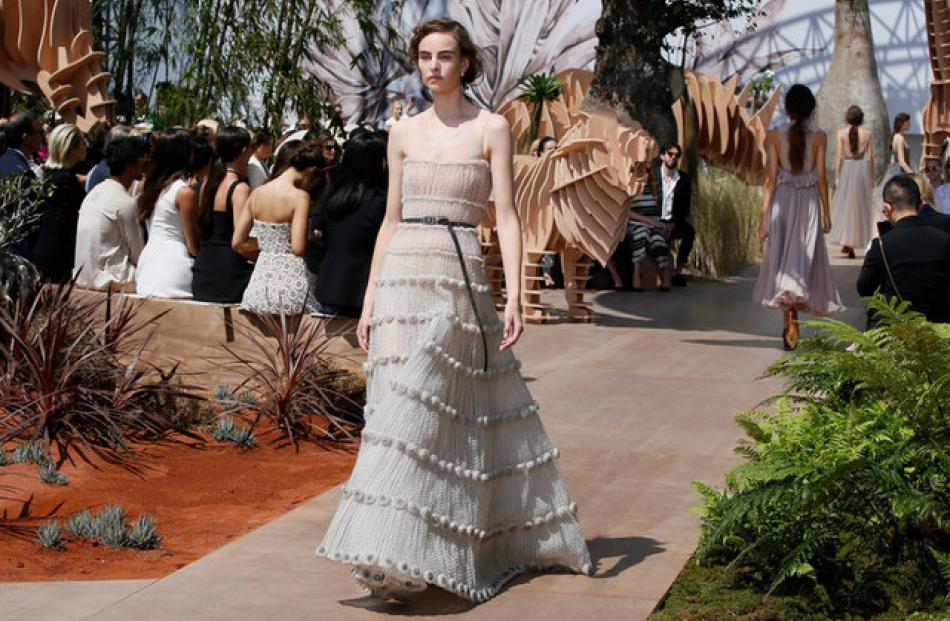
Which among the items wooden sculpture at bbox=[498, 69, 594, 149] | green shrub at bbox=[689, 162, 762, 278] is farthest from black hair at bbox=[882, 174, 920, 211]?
wooden sculpture at bbox=[498, 69, 594, 149]

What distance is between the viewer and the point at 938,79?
1559 centimetres

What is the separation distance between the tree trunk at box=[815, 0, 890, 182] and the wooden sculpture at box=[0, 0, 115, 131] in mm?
14682

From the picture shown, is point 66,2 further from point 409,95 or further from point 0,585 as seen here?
point 409,95

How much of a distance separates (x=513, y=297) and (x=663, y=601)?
1.25 m

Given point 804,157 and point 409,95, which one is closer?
point 804,157

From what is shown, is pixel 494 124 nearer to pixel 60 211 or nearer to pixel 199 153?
pixel 199 153

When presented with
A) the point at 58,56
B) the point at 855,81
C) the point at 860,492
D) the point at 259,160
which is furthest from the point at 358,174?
the point at 855,81

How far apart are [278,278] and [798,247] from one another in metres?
4.34

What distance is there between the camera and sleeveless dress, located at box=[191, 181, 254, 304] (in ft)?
31.5

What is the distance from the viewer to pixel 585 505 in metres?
6.69

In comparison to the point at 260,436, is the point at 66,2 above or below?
above

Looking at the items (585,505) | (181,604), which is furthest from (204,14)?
(181,604)

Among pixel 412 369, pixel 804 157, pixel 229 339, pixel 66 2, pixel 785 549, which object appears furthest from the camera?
pixel 66 2

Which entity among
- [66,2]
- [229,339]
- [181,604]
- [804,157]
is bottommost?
[181,604]
